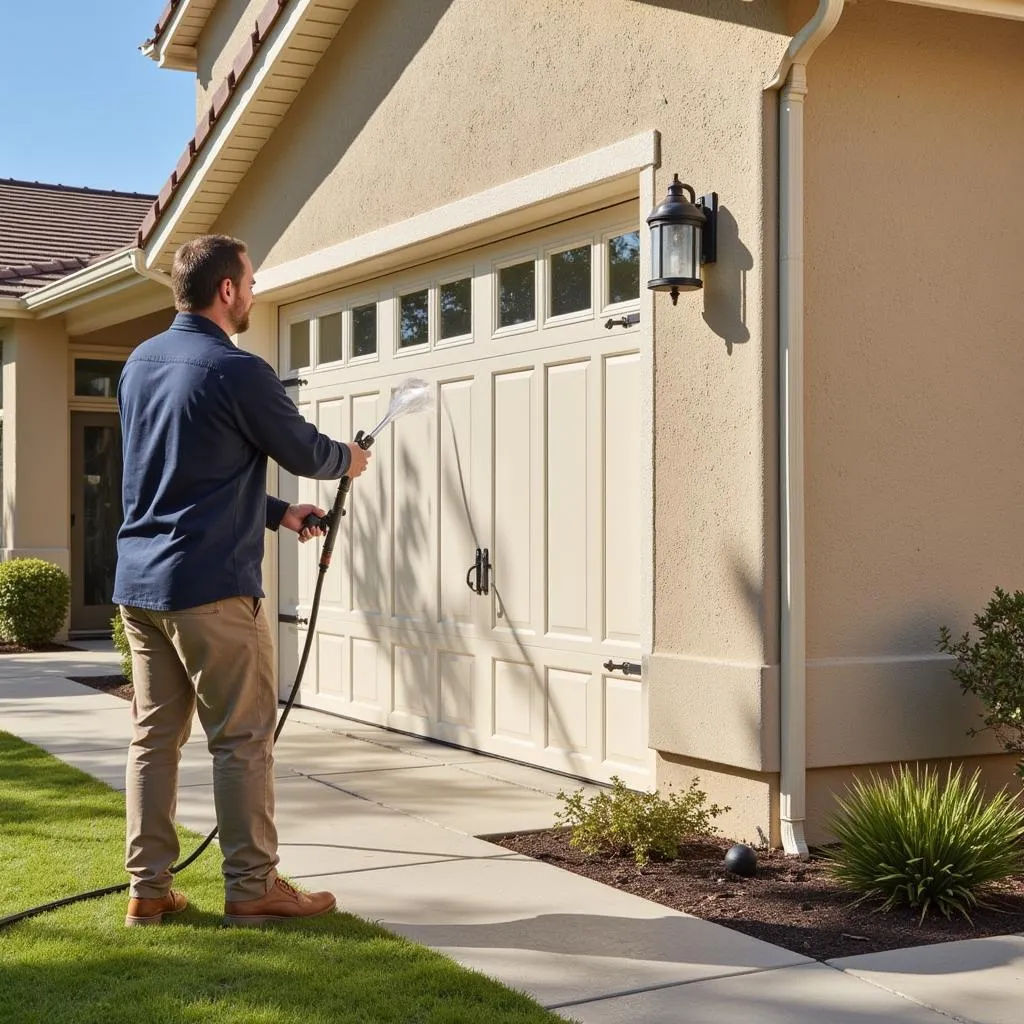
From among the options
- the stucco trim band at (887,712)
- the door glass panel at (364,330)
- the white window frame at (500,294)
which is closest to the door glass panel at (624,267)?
the white window frame at (500,294)

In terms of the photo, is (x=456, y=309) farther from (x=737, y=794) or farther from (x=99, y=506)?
(x=99, y=506)

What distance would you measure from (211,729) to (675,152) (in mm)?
3309

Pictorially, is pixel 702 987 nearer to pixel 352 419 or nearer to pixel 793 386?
pixel 793 386

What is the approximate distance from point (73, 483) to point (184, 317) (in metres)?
11.4

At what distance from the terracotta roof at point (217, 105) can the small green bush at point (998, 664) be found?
5841 millimetres

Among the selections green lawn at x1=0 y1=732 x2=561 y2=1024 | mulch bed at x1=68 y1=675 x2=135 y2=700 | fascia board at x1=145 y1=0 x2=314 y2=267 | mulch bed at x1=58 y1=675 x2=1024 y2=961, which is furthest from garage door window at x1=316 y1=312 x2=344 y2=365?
green lawn at x1=0 y1=732 x2=561 y2=1024

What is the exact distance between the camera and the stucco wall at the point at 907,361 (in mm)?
5973

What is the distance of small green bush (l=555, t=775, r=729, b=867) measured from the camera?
225 inches

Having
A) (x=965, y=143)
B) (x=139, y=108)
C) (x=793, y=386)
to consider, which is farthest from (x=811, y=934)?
(x=139, y=108)

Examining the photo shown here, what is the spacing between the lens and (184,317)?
4.83m

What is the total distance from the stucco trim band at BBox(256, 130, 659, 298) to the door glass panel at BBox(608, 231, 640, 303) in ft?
1.00

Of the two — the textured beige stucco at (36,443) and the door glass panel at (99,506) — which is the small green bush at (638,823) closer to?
the textured beige stucco at (36,443)

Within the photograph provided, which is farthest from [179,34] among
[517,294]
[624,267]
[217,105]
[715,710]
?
[715,710]

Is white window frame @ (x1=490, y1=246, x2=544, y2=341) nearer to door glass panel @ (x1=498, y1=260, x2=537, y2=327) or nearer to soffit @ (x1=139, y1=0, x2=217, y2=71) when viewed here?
door glass panel @ (x1=498, y1=260, x2=537, y2=327)
